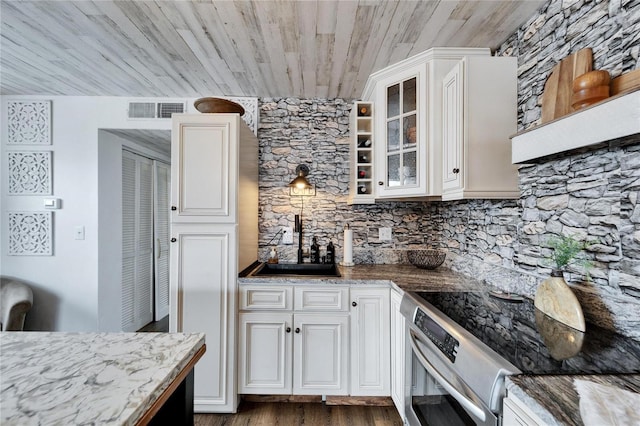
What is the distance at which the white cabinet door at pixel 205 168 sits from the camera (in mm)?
1837

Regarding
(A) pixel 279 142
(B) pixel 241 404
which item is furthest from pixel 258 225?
(B) pixel 241 404

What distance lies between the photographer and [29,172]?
2439 mm

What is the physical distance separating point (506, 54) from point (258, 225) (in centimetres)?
223

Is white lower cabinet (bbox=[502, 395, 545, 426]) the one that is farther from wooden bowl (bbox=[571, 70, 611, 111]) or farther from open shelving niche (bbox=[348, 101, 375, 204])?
open shelving niche (bbox=[348, 101, 375, 204])

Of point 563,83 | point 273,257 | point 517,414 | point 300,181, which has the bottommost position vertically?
point 517,414

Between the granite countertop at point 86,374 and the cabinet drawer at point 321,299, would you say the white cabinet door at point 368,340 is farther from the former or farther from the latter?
the granite countertop at point 86,374

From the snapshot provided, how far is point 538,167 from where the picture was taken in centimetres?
138

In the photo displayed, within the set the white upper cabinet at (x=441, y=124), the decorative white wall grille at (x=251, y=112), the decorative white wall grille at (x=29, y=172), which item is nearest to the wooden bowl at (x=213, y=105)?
the decorative white wall grille at (x=251, y=112)

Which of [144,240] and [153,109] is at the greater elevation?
[153,109]

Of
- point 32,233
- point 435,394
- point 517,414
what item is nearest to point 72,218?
point 32,233

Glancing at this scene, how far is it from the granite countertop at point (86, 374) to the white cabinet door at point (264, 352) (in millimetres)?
1012

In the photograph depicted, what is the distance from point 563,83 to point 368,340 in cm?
178

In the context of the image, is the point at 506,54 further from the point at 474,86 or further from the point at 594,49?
the point at 594,49

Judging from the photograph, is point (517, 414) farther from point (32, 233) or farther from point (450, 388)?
point (32, 233)
